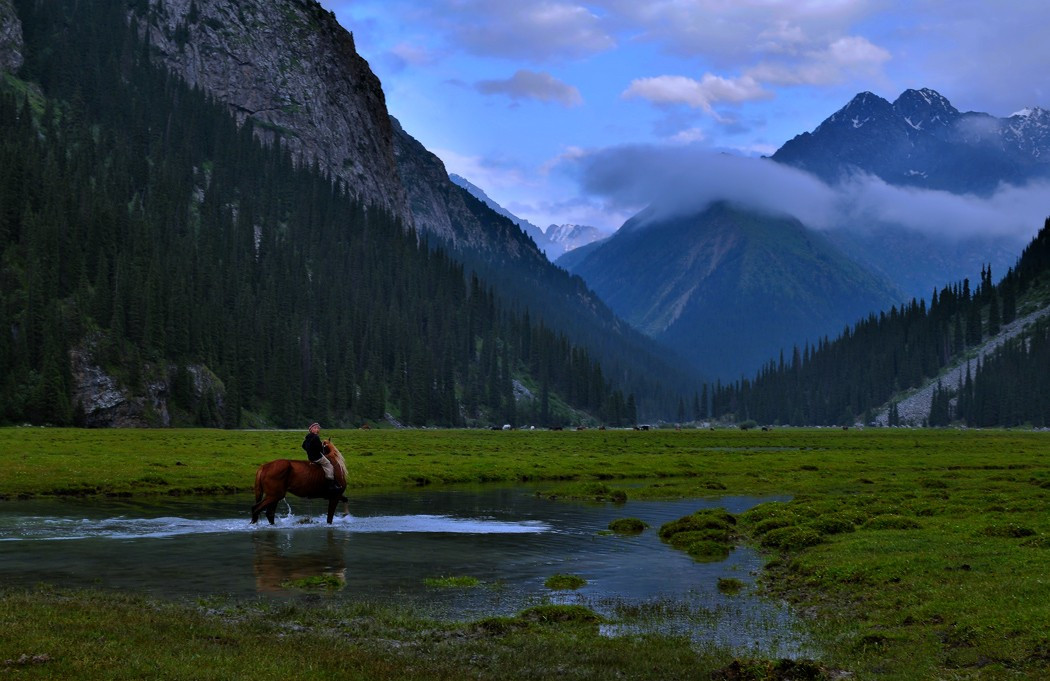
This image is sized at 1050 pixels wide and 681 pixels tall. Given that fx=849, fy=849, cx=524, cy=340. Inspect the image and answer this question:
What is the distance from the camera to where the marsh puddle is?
24.4 meters

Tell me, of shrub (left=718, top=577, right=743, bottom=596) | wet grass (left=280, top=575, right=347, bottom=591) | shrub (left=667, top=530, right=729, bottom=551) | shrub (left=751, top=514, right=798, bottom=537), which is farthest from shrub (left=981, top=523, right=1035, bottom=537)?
wet grass (left=280, top=575, right=347, bottom=591)

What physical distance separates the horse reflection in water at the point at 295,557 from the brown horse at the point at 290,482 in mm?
2477

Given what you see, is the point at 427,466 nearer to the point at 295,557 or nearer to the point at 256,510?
the point at 256,510

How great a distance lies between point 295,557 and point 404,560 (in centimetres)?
409

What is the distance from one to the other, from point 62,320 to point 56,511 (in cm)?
10620

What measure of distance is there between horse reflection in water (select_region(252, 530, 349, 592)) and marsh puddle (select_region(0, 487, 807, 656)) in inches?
2.9

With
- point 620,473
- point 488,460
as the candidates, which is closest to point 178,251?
point 488,460

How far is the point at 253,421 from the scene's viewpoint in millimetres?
164500

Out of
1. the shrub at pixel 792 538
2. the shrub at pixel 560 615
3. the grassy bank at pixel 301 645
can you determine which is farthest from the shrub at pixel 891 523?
the grassy bank at pixel 301 645

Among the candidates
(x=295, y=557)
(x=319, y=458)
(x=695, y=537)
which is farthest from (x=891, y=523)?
(x=319, y=458)

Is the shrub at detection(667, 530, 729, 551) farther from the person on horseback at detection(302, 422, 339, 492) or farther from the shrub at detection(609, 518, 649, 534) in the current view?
the person on horseback at detection(302, 422, 339, 492)

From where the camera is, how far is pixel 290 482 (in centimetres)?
4075

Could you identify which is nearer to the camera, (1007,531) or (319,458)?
(1007,531)

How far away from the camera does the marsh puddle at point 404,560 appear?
2442cm
